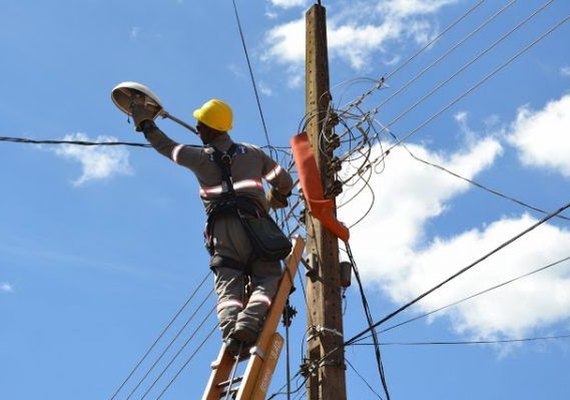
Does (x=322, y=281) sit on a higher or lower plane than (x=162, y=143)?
higher

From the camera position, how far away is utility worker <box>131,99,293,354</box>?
5852mm

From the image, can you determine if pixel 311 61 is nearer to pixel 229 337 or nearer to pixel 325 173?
pixel 325 173

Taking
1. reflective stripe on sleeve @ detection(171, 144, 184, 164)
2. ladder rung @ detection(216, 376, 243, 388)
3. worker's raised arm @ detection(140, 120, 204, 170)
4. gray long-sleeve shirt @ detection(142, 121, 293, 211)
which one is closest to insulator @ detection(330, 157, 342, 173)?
gray long-sleeve shirt @ detection(142, 121, 293, 211)

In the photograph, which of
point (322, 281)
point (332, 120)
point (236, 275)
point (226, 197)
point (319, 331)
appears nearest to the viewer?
point (236, 275)

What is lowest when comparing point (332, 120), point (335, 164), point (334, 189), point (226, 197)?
point (226, 197)

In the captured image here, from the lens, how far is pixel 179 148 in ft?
20.2

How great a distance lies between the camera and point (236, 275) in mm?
5992

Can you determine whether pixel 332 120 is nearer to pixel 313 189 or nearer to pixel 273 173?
pixel 313 189

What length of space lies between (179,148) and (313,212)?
177cm

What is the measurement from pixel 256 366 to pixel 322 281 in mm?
2091

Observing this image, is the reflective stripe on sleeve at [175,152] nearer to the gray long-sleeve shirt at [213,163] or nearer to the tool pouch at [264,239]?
the gray long-sleeve shirt at [213,163]

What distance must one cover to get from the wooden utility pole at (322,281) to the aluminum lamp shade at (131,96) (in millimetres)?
2059

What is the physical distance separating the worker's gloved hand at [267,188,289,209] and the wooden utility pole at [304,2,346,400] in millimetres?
880

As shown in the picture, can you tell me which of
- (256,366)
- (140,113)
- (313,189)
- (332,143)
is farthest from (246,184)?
(332,143)
